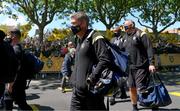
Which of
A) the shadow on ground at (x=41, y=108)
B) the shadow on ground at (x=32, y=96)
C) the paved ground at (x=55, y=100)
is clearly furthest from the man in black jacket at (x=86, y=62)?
the shadow on ground at (x=32, y=96)

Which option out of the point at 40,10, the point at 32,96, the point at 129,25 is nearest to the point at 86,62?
the point at 129,25

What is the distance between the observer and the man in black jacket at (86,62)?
15.1ft

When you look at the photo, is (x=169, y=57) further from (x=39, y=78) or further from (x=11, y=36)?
(x=11, y=36)

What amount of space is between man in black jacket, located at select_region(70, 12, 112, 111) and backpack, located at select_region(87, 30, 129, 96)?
0.17 feet

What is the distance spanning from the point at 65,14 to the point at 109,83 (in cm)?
2500

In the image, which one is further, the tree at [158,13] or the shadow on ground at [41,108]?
the tree at [158,13]

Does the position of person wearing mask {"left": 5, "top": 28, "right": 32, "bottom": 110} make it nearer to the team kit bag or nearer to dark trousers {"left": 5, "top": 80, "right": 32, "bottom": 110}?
dark trousers {"left": 5, "top": 80, "right": 32, "bottom": 110}

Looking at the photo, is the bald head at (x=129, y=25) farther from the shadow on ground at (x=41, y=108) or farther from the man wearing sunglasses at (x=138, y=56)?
the shadow on ground at (x=41, y=108)

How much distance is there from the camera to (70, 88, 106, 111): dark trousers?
4.70m

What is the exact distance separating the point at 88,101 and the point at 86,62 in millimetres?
458

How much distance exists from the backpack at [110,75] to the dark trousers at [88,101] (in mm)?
130

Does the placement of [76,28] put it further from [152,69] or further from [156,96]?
[156,96]

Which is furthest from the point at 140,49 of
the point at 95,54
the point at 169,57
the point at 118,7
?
the point at 118,7

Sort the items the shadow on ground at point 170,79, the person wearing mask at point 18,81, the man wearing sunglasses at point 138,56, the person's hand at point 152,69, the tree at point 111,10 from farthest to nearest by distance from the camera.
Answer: the tree at point 111,10 < the shadow on ground at point 170,79 < the man wearing sunglasses at point 138,56 < the person's hand at point 152,69 < the person wearing mask at point 18,81
